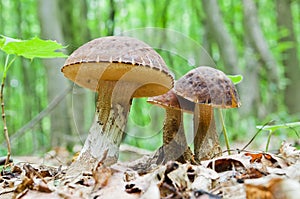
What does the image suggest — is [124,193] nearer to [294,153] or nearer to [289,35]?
[294,153]

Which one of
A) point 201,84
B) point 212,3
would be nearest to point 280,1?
point 212,3

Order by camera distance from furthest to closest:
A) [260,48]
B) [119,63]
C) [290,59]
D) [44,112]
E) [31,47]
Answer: [290,59] < [260,48] < [44,112] < [31,47] < [119,63]

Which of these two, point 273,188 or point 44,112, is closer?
point 273,188

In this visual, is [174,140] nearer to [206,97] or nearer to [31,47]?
[206,97]

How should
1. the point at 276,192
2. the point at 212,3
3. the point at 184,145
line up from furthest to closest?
the point at 212,3
the point at 184,145
the point at 276,192

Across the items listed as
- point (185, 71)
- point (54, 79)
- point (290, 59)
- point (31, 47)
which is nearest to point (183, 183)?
point (31, 47)

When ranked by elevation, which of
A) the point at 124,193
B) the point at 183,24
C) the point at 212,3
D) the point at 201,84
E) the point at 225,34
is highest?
the point at 183,24

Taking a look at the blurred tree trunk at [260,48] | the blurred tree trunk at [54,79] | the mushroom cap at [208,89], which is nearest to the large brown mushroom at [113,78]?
the mushroom cap at [208,89]
